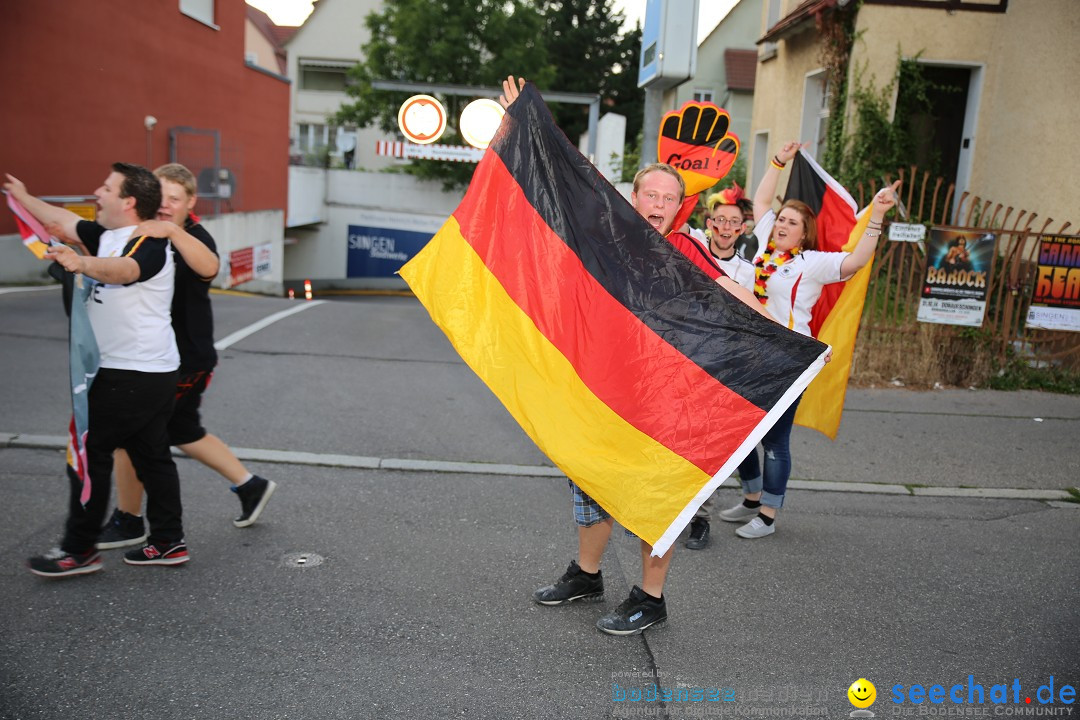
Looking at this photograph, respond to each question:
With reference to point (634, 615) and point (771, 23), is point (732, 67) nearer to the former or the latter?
point (771, 23)

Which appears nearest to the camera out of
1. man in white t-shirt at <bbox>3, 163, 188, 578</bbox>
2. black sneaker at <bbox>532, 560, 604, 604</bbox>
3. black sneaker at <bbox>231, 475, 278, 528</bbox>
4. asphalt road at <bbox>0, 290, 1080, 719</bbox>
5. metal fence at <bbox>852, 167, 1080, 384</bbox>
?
asphalt road at <bbox>0, 290, 1080, 719</bbox>

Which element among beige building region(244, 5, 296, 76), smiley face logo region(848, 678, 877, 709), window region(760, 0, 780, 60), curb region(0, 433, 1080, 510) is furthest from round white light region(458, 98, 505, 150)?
beige building region(244, 5, 296, 76)

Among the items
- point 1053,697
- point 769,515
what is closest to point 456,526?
point 769,515

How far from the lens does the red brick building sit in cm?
1445

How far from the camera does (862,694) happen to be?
329 cm

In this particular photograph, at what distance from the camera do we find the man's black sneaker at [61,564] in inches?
153

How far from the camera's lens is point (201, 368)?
4305mm

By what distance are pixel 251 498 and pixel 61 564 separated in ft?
3.09

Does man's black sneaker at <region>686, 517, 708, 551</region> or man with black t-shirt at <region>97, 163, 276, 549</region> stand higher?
man with black t-shirt at <region>97, 163, 276, 549</region>

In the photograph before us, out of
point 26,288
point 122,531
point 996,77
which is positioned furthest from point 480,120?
point 122,531

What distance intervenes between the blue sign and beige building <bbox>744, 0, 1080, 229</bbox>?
1929 cm

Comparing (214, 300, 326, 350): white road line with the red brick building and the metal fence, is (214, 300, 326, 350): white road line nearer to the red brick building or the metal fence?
the red brick building

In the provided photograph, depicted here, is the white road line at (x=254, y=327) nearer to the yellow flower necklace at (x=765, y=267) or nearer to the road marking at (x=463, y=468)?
the road marking at (x=463, y=468)

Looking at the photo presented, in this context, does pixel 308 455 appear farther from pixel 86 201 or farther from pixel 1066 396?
pixel 86 201
